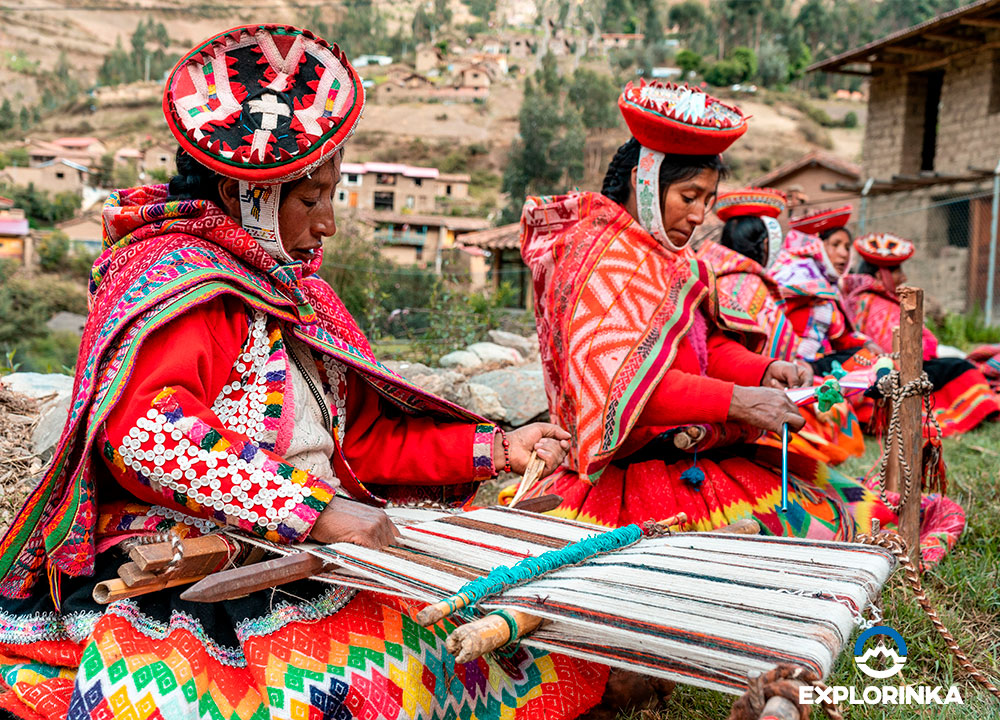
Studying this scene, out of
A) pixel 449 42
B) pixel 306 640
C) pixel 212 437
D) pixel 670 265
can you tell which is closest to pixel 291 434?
pixel 212 437

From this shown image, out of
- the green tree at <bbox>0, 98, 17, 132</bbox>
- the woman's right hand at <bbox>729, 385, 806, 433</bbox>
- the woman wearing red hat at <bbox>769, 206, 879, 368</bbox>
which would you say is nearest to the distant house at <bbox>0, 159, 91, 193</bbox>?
the green tree at <bbox>0, 98, 17, 132</bbox>

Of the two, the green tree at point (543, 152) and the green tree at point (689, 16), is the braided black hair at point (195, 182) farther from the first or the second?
the green tree at point (689, 16)

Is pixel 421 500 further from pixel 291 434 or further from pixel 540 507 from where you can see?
pixel 291 434

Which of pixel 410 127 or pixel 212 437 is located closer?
pixel 212 437

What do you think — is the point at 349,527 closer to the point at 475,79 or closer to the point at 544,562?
the point at 544,562

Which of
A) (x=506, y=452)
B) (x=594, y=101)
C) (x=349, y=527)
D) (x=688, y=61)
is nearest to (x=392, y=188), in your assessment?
(x=594, y=101)

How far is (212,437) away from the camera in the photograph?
180cm

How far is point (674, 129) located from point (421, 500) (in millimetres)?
1588

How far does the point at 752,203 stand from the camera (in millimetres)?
5617

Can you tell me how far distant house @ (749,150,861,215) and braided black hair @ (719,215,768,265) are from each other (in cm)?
1812

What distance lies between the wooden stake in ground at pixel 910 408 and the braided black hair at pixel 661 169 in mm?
819

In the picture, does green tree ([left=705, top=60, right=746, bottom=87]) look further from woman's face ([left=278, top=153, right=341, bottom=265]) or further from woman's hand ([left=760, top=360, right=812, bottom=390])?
woman's face ([left=278, top=153, right=341, bottom=265])

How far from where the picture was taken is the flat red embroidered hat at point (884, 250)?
26.0 feet

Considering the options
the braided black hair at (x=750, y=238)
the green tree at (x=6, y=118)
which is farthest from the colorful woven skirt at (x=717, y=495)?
the green tree at (x=6, y=118)
